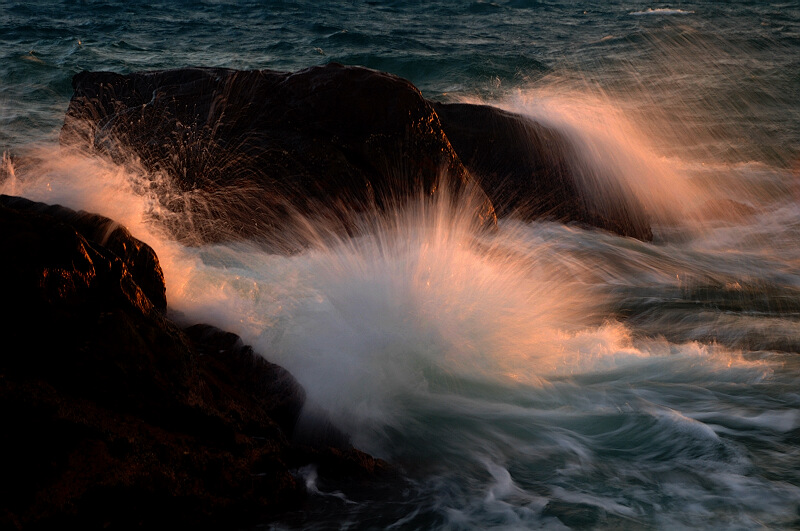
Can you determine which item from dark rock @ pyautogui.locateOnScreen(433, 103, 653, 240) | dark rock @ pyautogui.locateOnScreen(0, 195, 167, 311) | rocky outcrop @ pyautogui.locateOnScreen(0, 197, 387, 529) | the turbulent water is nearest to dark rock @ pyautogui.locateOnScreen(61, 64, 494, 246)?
the turbulent water

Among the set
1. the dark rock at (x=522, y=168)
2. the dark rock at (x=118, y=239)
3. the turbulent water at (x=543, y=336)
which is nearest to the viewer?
the turbulent water at (x=543, y=336)

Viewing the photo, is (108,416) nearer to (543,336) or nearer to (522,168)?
(543,336)

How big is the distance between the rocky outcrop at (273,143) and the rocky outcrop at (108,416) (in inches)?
87.0

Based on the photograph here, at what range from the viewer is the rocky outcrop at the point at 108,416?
2.41m

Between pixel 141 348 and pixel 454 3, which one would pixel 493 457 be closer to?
pixel 141 348

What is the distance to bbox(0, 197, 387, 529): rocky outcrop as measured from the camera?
2406 millimetres

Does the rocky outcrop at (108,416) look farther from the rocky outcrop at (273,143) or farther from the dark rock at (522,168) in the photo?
the dark rock at (522,168)

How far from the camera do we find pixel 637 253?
21.5ft

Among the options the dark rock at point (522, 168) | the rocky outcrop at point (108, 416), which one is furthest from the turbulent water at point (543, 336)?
the rocky outcrop at point (108, 416)

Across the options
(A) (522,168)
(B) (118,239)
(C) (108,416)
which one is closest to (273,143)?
(B) (118,239)

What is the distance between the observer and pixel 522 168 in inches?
267

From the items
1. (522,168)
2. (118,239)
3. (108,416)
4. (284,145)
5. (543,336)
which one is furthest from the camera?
(522,168)

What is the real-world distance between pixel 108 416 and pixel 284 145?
326 cm

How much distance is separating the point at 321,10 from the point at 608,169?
50.6 feet
